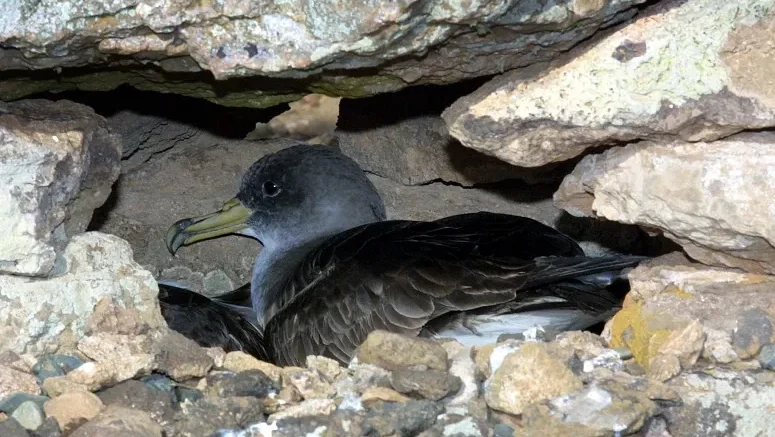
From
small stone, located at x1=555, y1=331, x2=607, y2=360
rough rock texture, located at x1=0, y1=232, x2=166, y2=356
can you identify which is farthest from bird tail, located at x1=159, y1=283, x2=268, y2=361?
small stone, located at x1=555, y1=331, x2=607, y2=360

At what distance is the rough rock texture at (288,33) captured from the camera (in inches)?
97.7

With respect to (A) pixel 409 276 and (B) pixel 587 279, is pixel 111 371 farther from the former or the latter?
(B) pixel 587 279

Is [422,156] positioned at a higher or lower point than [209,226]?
higher

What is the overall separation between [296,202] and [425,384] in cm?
213

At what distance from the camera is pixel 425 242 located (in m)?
3.47

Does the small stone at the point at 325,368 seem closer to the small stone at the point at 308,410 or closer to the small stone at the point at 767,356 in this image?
the small stone at the point at 308,410

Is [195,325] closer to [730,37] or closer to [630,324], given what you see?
[630,324]

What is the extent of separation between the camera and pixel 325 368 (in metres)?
2.61

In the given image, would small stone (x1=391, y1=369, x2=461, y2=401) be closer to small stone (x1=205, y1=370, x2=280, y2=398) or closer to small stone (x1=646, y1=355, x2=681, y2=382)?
small stone (x1=205, y1=370, x2=280, y2=398)

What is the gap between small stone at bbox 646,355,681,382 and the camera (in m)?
2.49

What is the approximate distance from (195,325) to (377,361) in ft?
4.45

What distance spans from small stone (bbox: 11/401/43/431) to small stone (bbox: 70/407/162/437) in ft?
0.36

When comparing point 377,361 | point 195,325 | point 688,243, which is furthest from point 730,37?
point 195,325

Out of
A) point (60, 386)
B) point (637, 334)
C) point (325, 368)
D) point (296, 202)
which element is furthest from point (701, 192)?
point (296, 202)
